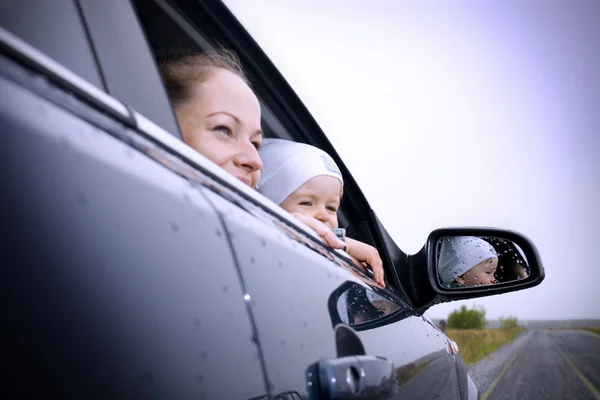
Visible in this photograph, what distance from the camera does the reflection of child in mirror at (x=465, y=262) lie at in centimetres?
238

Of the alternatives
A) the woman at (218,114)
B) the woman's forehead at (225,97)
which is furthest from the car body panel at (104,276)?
the woman's forehead at (225,97)

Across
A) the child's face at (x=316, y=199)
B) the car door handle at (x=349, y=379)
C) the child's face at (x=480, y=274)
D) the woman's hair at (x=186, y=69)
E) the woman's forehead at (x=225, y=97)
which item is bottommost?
the child's face at (x=480, y=274)

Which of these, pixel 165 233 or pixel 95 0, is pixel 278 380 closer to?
pixel 165 233

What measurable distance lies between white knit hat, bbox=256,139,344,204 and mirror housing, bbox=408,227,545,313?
0.52 meters

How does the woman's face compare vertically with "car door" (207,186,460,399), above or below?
above

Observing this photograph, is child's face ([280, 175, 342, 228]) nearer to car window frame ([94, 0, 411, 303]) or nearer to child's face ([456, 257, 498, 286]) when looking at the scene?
car window frame ([94, 0, 411, 303])

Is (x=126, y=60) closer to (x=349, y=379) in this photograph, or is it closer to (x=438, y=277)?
(x=349, y=379)

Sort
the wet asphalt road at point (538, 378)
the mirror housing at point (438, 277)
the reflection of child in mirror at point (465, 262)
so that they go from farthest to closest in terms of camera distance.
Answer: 1. the wet asphalt road at point (538, 378)
2. the reflection of child in mirror at point (465, 262)
3. the mirror housing at point (438, 277)

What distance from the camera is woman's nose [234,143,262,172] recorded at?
159 centimetres

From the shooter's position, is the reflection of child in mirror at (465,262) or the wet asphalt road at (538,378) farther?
the wet asphalt road at (538,378)

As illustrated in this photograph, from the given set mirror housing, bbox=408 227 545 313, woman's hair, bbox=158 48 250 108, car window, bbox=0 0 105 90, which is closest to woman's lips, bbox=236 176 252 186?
woman's hair, bbox=158 48 250 108

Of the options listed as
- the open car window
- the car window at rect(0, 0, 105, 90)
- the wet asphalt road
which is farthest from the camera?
the wet asphalt road

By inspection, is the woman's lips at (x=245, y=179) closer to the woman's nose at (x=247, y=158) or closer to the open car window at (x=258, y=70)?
the woman's nose at (x=247, y=158)

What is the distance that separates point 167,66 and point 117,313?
1405mm
